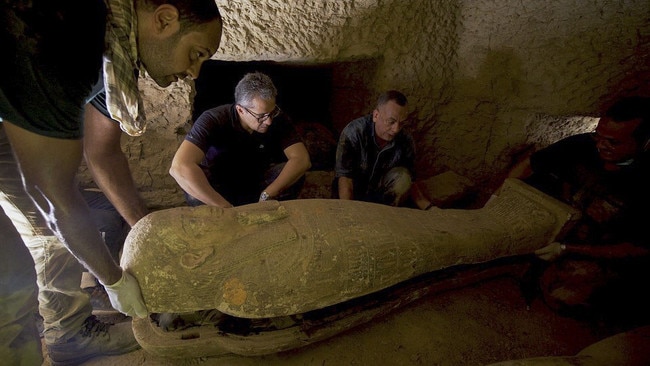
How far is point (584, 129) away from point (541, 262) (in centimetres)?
147

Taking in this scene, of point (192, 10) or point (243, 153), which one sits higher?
point (192, 10)

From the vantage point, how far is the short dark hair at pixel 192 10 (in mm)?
1203

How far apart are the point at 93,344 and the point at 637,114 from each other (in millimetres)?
3504

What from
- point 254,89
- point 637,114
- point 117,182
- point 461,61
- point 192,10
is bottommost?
point 117,182

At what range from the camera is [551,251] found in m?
2.42

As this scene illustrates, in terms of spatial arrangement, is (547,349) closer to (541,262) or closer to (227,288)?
(541,262)

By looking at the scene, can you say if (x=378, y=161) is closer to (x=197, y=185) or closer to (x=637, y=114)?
(x=197, y=185)

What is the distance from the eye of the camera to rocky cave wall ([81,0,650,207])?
268 cm

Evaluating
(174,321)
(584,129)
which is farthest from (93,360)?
(584,129)

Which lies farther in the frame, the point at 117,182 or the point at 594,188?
the point at 594,188

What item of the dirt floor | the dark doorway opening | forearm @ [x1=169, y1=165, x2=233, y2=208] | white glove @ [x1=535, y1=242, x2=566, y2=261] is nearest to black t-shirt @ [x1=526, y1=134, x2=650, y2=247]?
white glove @ [x1=535, y1=242, x2=566, y2=261]

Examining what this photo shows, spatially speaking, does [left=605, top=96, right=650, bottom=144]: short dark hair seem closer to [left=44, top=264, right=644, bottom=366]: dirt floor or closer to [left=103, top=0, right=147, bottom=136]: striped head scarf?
[left=44, top=264, right=644, bottom=366]: dirt floor

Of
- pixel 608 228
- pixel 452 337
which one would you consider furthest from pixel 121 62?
pixel 608 228

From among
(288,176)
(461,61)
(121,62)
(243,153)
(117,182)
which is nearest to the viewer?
(121,62)
